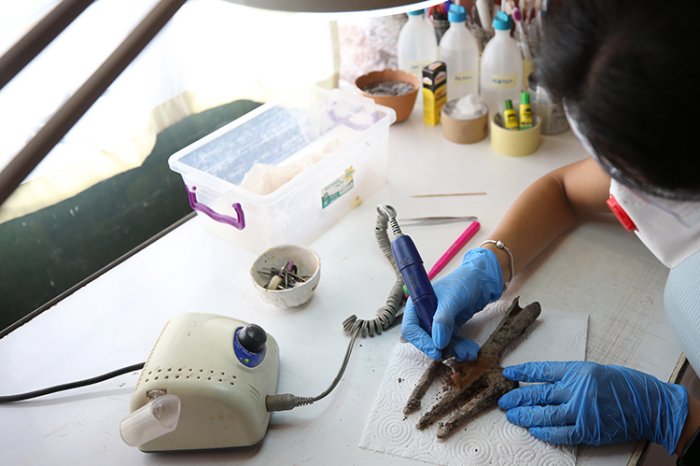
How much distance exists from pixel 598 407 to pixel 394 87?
102 centimetres

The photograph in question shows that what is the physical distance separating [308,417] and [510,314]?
14.8 inches

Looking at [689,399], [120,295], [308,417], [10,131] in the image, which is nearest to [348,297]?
[308,417]

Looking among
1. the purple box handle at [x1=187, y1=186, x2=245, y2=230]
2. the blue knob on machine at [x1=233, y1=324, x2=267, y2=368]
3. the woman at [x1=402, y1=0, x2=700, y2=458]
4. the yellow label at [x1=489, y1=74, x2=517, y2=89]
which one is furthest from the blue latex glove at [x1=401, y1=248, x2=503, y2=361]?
the yellow label at [x1=489, y1=74, x2=517, y2=89]

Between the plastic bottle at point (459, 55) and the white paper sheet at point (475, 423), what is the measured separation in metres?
0.77

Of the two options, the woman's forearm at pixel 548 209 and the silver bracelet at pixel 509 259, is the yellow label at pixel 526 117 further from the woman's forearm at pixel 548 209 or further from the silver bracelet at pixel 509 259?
the silver bracelet at pixel 509 259

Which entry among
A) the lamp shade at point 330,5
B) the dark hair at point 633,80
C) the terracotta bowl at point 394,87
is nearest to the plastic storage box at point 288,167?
the terracotta bowl at point 394,87

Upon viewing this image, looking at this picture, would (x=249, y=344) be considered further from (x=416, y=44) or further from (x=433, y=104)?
(x=416, y=44)

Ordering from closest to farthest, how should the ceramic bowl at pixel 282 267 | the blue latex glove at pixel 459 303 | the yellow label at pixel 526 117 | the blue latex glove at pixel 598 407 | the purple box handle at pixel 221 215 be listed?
1. the blue latex glove at pixel 598 407
2. the blue latex glove at pixel 459 303
3. the ceramic bowl at pixel 282 267
4. the purple box handle at pixel 221 215
5. the yellow label at pixel 526 117

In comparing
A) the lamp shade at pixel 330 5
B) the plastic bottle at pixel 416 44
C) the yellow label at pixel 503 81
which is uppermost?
the lamp shade at pixel 330 5

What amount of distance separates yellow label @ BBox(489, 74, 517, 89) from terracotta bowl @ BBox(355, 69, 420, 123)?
192mm

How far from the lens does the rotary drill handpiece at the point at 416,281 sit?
102 cm

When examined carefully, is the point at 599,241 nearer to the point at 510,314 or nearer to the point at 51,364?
the point at 510,314

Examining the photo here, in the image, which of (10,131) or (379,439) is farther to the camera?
(10,131)

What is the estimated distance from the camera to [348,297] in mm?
1145
